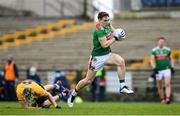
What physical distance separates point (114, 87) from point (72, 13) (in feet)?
47.9

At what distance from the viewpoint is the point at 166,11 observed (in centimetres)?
4084

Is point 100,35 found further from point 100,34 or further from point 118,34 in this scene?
point 118,34

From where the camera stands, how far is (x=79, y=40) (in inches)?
1479

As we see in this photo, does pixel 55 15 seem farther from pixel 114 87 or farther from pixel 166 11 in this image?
pixel 114 87

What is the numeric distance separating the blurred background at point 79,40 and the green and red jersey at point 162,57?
452 cm

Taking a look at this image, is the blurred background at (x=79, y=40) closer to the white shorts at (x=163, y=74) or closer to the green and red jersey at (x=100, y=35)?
the white shorts at (x=163, y=74)

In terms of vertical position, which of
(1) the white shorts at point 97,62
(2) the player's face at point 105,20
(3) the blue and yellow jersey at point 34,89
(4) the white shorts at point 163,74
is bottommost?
(4) the white shorts at point 163,74

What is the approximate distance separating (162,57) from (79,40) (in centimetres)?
1417

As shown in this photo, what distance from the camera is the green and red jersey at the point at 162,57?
23.6 m

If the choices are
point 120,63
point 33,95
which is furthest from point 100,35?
point 33,95

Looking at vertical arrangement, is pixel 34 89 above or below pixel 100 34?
below

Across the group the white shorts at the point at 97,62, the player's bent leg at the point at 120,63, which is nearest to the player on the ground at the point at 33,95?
the white shorts at the point at 97,62

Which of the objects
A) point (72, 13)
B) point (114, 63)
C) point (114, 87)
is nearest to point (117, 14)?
point (72, 13)

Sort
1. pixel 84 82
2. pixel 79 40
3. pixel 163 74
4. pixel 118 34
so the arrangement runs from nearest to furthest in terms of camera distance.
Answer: pixel 118 34 → pixel 84 82 → pixel 163 74 → pixel 79 40
